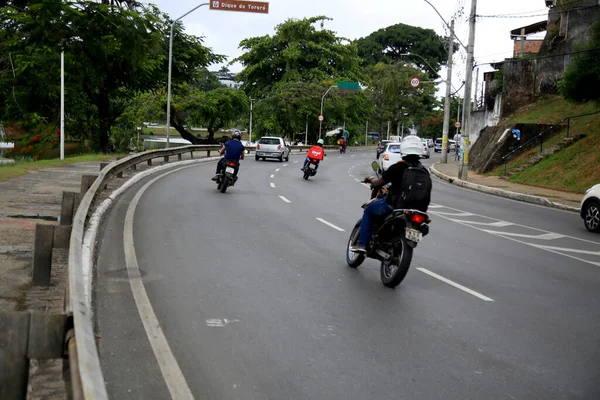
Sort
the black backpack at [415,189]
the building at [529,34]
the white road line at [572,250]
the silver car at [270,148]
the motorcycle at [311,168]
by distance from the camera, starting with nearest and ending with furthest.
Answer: the black backpack at [415,189], the white road line at [572,250], the motorcycle at [311,168], the silver car at [270,148], the building at [529,34]

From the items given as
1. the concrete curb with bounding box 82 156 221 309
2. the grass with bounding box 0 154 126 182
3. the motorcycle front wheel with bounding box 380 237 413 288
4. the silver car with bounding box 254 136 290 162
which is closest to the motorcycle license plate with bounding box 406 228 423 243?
the motorcycle front wheel with bounding box 380 237 413 288

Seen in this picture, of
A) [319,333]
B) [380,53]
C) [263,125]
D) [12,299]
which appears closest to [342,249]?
[319,333]

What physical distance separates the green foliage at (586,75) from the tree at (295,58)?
162ft

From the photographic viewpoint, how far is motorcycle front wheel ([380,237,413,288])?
8031 mm

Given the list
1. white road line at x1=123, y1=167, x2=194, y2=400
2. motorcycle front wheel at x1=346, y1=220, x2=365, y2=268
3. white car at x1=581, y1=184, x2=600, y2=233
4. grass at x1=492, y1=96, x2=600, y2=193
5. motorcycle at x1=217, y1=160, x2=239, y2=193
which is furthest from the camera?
grass at x1=492, y1=96, x2=600, y2=193

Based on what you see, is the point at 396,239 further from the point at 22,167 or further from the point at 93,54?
the point at 22,167

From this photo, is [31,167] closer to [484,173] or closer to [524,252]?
[524,252]

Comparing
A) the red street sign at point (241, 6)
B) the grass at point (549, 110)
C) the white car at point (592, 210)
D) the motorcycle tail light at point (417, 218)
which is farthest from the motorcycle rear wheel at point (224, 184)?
the grass at point (549, 110)

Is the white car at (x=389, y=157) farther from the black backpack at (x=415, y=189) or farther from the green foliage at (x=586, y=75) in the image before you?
the black backpack at (x=415, y=189)

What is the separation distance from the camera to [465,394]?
497 cm

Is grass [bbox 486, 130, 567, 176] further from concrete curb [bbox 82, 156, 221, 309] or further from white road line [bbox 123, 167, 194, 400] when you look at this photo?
white road line [bbox 123, 167, 194, 400]

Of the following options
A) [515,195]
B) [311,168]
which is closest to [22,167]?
[311,168]

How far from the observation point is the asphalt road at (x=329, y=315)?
5.14 m

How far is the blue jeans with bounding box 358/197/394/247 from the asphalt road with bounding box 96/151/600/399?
550 millimetres
